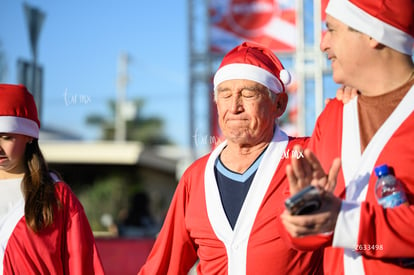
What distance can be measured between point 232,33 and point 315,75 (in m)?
2.38

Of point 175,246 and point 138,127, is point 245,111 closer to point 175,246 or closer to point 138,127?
point 175,246

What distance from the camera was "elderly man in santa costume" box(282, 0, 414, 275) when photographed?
7.30 feet

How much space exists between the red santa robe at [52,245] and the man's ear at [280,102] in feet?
3.81

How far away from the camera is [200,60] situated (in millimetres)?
10562

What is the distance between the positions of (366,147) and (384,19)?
417 millimetres

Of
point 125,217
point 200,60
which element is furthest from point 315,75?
point 125,217

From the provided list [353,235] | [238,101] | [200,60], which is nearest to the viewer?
[353,235]

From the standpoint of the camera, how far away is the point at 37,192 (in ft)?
12.9

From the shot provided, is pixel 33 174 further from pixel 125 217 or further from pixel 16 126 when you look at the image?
pixel 125 217

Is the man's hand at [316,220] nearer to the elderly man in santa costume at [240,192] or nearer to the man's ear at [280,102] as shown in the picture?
the elderly man in santa costume at [240,192]

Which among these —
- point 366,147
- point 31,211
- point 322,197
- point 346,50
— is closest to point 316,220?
point 322,197

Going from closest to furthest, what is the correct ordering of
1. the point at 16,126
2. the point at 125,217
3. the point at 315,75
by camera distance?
the point at 16,126 < the point at 315,75 < the point at 125,217

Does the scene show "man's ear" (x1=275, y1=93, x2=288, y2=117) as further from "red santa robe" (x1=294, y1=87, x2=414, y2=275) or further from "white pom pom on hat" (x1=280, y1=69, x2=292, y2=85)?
"red santa robe" (x1=294, y1=87, x2=414, y2=275)

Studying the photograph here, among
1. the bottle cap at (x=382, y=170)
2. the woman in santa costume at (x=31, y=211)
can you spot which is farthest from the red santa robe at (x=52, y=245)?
the bottle cap at (x=382, y=170)
